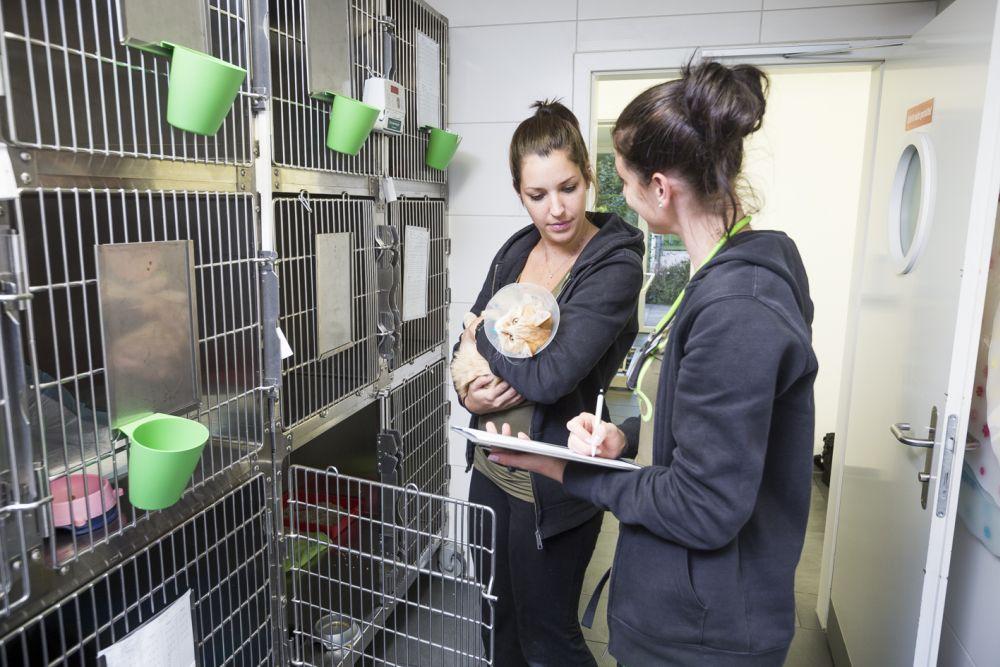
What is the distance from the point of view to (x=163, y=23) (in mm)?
1007

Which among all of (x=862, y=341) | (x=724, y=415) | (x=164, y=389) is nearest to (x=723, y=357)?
(x=724, y=415)

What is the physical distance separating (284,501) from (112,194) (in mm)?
751

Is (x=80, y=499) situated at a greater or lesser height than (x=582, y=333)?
lesser

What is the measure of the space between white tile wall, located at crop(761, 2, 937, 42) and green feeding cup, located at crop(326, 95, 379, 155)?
1.35m

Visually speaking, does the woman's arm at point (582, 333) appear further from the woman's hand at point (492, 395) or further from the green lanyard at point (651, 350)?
the green lanyard at point (651, 350)

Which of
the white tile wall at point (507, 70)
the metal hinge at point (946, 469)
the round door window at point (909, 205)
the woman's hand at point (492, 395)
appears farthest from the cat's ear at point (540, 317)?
the white tile wall at point (507, 70)

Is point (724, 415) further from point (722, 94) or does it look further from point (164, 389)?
point (164, 389)

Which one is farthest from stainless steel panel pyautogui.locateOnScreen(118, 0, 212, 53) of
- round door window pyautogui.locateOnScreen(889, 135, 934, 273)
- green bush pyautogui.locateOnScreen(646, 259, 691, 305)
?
green bush pyautogui.locateOnScreen(646, 259, 691, 305)

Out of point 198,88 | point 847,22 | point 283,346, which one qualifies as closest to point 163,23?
point 198,88

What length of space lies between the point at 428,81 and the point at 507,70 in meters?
Result: 0.34

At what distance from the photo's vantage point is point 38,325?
99 cm

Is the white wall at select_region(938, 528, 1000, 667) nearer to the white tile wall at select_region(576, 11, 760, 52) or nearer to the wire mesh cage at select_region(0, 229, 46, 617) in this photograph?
the white tile wall at select_region(576, 11, 760, 52)

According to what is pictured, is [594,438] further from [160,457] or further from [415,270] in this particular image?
[415,270]

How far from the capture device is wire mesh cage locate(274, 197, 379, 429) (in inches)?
56.9
